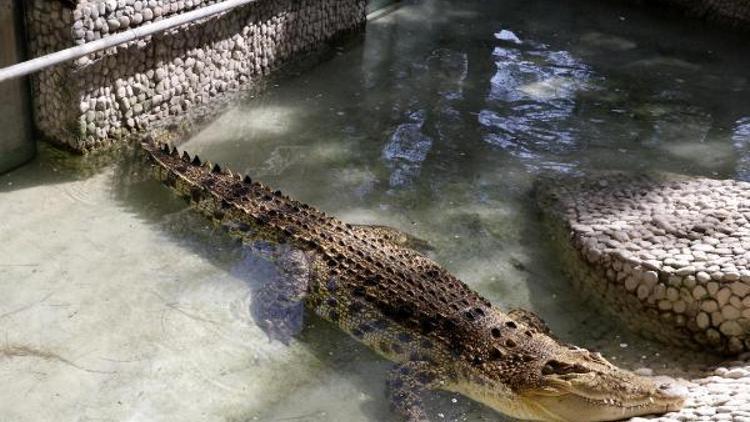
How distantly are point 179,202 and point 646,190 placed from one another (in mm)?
2921

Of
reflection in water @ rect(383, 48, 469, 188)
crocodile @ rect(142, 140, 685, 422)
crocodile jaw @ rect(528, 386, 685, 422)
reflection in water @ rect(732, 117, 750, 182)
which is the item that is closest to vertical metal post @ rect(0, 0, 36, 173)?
crocodile @ rect(142, 140, 685, 422)

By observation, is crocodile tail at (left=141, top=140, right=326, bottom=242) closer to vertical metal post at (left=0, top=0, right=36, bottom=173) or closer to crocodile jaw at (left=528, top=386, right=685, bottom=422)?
vertical metal post at (left=0, top=0, right=36, bottom=173)

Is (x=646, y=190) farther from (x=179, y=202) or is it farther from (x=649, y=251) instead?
(x=179, y=202)

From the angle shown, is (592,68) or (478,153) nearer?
(478,153)

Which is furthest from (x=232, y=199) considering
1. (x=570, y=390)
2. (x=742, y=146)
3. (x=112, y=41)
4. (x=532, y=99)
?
(x=742, y=146)

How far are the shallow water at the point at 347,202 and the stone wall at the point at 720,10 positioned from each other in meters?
0.75

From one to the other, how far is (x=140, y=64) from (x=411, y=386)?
3.04 meters

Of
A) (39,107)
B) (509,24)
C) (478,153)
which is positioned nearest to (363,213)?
(478,153)

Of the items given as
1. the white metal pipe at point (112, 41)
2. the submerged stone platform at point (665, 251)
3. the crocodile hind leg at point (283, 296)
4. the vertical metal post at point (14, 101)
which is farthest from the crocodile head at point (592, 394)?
the vertical metal post at point (14, 101)

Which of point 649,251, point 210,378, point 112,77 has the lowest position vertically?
point 210,378

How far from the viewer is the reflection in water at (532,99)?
617cm

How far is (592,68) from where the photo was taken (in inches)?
308

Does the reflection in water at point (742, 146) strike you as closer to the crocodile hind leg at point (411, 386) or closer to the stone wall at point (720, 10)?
the stone wall at point (720, 10)

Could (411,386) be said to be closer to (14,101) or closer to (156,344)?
(156,344)
